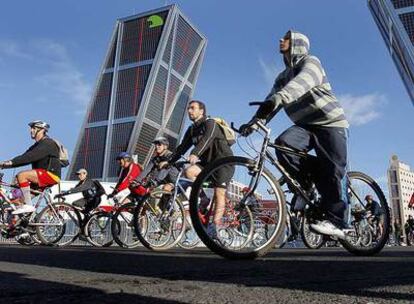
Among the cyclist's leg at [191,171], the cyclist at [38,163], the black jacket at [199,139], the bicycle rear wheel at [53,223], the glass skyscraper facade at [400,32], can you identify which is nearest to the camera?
the black jacket at [199,139]

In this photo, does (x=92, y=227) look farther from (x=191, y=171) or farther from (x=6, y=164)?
Result: (x=191, y=171)

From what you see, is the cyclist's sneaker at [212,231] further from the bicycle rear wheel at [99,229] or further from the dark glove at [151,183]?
the bicycle rear wheel at [99,229]

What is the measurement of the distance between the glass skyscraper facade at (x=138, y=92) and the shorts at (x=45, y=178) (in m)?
63.7

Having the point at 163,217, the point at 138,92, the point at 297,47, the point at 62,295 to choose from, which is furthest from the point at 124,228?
the point at 138,92

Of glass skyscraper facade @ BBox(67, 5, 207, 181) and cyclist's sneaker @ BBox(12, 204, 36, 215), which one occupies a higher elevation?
glass skyscraper facade @ BBox(67, 5, 207, 181)

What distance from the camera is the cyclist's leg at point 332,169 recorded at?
3.43 metres

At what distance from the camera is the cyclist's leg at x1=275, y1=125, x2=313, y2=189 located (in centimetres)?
351

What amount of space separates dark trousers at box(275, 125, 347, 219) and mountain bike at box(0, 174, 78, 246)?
477 cm

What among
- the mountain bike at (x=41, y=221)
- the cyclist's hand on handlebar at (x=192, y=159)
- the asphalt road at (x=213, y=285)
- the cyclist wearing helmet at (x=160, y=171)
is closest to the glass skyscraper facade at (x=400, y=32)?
the cyclist wearing helmet at (x=160, y=171)

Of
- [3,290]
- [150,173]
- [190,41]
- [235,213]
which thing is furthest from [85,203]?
[190,41]

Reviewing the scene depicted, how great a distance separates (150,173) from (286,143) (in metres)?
3.08

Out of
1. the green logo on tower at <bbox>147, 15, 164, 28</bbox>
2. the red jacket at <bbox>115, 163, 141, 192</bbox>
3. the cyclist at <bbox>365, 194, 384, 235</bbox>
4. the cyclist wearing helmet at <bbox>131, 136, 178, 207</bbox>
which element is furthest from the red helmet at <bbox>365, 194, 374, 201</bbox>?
the green logo on tower at <bbox>147, 15, 164, 28</bbox>

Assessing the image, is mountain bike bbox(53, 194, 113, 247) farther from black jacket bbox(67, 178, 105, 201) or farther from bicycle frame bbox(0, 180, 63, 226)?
bicycle frame bbox(0, 180, 63, 226)

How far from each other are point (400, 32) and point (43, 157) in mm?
69851
